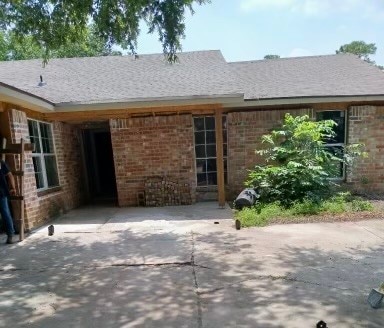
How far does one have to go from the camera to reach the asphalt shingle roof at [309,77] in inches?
334

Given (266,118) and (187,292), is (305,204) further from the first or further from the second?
(187,292)

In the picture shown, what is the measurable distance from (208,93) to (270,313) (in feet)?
17.4

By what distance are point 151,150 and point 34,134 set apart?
291 cm

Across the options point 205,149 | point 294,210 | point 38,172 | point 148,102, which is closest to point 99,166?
point 38,172

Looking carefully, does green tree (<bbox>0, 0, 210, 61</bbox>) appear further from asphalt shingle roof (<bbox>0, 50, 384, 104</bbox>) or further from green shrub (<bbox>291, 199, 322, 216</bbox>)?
green shrub (<bbox>291, 199, 322, 216</bbox>)

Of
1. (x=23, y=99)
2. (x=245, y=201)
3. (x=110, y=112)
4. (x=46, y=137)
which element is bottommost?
(x=245, y=201)

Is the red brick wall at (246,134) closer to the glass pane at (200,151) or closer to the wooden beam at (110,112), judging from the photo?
the glass pane at (200,151)

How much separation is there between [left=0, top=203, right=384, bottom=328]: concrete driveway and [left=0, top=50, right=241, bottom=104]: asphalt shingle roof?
129 inches

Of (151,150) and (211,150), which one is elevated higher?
(151,150)

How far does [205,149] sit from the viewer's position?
29.7 ft

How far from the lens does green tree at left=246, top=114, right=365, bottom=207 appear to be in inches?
294

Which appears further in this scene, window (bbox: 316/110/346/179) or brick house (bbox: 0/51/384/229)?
window (bbox: 316/110/346/179)

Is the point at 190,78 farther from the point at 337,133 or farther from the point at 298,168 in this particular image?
the point at 337,133

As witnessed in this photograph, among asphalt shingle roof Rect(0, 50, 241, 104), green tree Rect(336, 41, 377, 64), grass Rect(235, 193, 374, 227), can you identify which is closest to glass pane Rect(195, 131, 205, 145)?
asphalt shingle roof Rect(0, 50, 241, 104)
